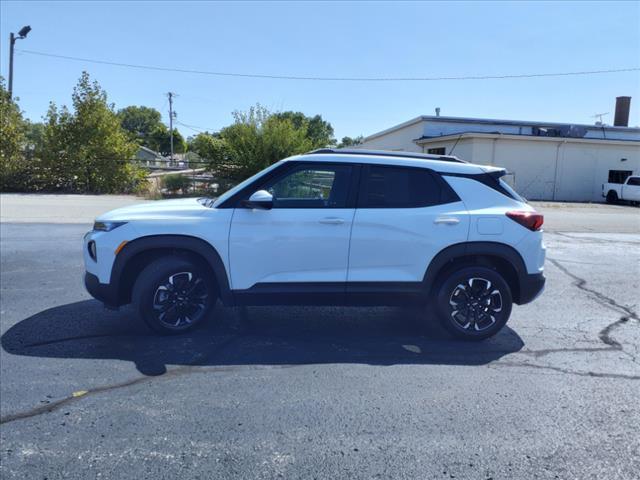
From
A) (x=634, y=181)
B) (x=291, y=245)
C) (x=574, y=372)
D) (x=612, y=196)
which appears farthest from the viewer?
(x=612, y=196)

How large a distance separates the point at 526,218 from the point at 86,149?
72.3 feet

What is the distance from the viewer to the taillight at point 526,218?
192 inches

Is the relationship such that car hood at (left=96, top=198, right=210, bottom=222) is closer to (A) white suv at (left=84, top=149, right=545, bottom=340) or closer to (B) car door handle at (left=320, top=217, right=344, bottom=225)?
(A) white suv at (left=84, top=149, right=545, bottom=340)

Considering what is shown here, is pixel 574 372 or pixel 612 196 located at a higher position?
pixel 612 196

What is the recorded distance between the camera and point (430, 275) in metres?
4.86

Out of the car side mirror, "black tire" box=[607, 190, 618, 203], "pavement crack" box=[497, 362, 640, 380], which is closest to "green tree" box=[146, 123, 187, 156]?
"black tire" box=[607, 190, 618, 203]

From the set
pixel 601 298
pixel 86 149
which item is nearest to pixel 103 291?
pixel 601 298

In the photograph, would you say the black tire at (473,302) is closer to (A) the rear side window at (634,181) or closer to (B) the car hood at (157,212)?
(B) the car hood at (157,212)

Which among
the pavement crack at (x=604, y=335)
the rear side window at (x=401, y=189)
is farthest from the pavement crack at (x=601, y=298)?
the rear side window at (x=401, y=189)

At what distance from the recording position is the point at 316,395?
3.81 m

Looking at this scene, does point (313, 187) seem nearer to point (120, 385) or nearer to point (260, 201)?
point (260, 201)

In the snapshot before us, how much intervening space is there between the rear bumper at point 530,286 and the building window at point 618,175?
29.7m

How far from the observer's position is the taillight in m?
4.88

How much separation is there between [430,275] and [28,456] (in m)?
3.47
